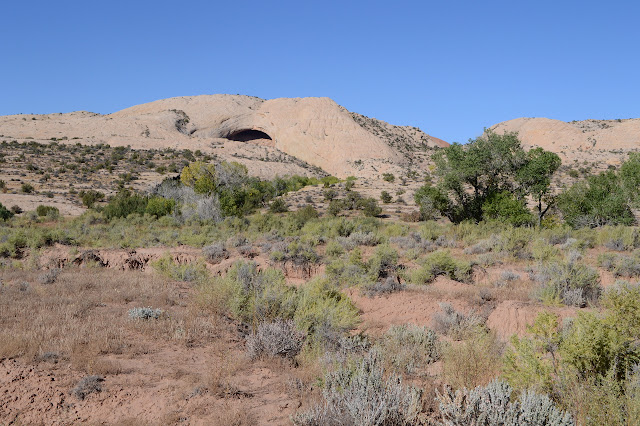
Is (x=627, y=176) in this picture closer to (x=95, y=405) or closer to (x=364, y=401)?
(x=364, y=401)

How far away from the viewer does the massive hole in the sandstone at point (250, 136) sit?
73.6 m

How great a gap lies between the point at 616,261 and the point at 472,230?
6.28 metres

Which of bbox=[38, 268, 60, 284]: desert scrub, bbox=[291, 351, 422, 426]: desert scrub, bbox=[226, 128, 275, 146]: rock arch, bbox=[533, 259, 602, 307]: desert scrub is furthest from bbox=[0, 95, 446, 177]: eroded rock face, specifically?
bbox=[291, 351, 422, 426]: desert scrub

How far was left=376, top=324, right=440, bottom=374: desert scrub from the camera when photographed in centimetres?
526

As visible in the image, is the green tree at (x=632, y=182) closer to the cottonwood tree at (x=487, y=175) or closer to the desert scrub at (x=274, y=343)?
the cottonwood tree at (x=487, y=175)

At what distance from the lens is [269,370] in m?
5.35

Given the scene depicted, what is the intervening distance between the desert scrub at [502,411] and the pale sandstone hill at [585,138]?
5535 cm

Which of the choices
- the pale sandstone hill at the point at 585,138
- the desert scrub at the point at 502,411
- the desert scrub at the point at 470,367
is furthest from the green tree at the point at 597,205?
the pale sandstone hill at the point at 585,138

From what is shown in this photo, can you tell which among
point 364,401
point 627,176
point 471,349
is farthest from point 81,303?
point 627,176

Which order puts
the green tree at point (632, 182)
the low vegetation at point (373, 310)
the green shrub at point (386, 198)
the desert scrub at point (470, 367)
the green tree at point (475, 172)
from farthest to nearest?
1. the green shrub at point (386, 198)
2. the green tree at point (632, 182)
3. the green tree at point (475, 172)
4. the desert scrub at point (470, 367)
5. the low vegetation at point (373, 310)

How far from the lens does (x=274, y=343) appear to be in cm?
575

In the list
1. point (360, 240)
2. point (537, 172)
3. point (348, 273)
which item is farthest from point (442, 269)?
point (537, 172)

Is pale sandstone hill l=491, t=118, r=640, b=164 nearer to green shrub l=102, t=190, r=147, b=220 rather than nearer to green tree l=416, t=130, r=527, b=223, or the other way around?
green tree l=416, t=130, r=527, b=223

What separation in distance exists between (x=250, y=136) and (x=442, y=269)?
66857 millimetres
